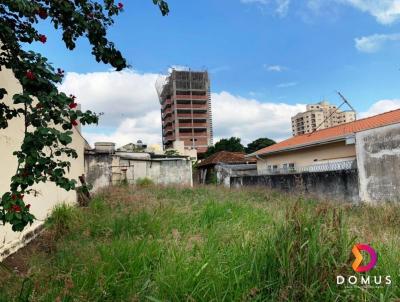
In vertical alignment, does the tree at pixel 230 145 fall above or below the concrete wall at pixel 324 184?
above

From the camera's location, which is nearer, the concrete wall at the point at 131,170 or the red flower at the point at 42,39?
the red flower at the point at 42,39

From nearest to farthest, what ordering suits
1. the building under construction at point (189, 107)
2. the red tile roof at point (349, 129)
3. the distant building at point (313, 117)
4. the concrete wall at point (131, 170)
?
the red tile roof at point (349, 129) < the concrete wall at point (131, 170) < the distant building at point (313, 117) < the building under construction at point (189, 107)

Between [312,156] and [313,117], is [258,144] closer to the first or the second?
[313,117]

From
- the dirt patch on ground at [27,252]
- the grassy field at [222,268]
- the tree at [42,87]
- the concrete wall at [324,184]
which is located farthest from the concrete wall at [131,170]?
the tree at [42,87]

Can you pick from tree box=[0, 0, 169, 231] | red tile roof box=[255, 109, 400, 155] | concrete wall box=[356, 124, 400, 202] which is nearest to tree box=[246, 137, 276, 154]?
red tile roof box=[255, 109, 400, 155]

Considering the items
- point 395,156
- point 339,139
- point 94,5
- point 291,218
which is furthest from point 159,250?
point 339,139

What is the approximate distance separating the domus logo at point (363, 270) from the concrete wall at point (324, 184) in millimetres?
7786

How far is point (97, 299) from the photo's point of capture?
106 inches

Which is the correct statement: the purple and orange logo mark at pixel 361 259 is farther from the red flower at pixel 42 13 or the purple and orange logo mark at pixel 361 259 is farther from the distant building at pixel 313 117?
the distant building at pixel 313 117

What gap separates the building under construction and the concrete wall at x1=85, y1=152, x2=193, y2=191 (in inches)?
1984

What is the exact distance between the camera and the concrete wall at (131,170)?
15.7 m

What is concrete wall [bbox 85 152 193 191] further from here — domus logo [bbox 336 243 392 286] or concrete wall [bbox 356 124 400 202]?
domus logo [bbox 336 243 392 286]

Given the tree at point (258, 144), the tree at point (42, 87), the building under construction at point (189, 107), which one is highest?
the building under construction at point (189, 107)

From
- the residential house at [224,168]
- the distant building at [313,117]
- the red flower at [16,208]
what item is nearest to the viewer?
the red flower at [16,208]
